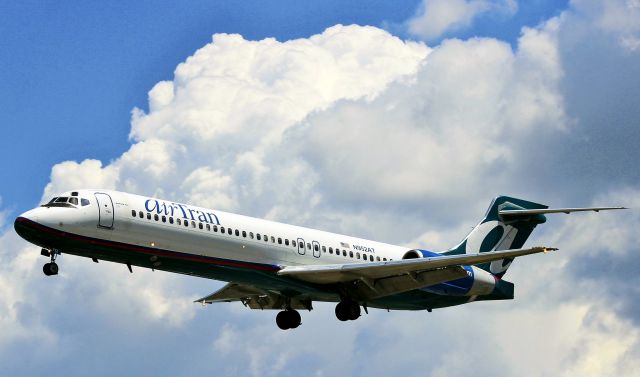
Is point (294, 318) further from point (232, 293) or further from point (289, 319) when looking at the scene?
point (232, 293)

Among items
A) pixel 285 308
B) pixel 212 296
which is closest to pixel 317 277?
pixel 285 308

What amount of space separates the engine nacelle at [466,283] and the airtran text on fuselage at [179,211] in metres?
9.50

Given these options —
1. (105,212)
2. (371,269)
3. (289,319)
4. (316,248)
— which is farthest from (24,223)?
(289,319)

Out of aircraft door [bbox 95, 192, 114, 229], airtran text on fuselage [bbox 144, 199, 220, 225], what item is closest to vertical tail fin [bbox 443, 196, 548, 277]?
airtran text on fuselage [bbox 144, 199, 220, 225]

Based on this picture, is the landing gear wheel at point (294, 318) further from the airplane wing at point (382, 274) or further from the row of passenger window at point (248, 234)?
the row of passenger window at point (248, 234)

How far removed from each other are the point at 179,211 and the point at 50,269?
4.76 meters

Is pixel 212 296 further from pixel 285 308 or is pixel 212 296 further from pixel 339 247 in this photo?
pixel 339 247

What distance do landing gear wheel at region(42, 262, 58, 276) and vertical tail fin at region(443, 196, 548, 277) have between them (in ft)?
58.6

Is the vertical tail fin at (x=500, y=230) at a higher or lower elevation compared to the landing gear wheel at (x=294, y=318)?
higher

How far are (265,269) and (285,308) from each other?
19.0ft

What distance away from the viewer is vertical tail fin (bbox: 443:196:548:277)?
48250 millimetres

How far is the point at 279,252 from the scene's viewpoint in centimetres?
4122

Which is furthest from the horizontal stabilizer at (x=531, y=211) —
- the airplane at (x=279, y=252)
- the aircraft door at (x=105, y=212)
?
the aircraft door at (x=105, y=212)

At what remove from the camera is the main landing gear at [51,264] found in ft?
120
